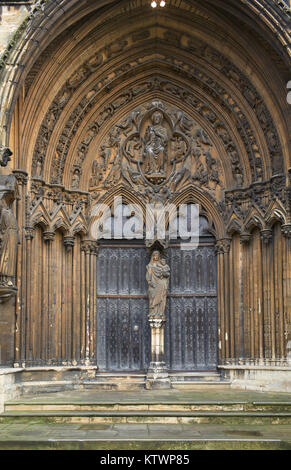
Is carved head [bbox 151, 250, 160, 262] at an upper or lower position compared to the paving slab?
upper

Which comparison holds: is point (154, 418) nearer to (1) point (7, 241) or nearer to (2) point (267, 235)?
(1) point (7, 241)

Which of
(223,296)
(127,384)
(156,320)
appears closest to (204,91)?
(223,296)

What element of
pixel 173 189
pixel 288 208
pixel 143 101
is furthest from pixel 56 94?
pixel 288 208

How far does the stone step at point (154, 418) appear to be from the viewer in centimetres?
998

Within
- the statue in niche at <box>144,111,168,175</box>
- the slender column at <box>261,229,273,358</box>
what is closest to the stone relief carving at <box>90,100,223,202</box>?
the statue in niche at <box>144,111,168,175</box>

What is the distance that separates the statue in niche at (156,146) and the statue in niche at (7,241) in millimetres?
4399

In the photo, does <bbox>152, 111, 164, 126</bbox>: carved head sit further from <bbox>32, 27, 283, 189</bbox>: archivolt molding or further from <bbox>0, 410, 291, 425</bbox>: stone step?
<bbox>0, 410, 291, 425</bbox>: stone step

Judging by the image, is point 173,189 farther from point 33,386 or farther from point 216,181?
point 33,386

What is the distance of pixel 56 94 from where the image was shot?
44.4 ft

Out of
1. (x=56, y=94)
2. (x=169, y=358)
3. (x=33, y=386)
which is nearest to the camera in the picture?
(x=33, y=386)

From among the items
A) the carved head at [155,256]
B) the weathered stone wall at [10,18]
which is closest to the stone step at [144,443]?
the carved head at [155,256]

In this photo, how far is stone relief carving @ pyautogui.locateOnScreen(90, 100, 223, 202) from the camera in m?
14.7

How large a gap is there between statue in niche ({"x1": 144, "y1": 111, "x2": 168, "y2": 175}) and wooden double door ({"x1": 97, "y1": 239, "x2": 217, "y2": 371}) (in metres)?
1.84

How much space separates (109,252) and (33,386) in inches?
145
